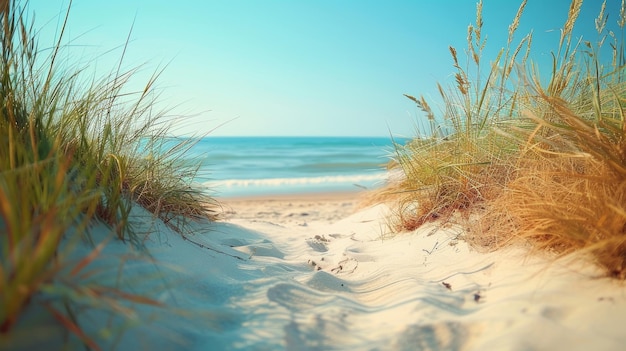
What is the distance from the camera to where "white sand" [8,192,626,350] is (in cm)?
123

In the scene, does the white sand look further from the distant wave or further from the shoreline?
the distant wave

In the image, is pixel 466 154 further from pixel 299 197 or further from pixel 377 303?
pixel 299 197

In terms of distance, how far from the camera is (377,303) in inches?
66.1

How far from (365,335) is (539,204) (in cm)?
88

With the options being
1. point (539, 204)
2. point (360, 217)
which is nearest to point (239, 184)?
point (360, 217)

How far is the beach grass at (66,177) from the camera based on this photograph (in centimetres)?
94

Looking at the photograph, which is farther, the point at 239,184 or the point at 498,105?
the point at 239,184

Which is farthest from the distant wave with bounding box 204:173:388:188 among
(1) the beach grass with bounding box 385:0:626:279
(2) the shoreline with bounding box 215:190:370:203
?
(1) the beach grass with bounding box 385:0:626:279

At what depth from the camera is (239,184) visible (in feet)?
36.9

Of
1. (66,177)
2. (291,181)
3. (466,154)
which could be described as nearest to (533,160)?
(466,154)

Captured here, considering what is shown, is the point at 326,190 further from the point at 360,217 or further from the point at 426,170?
the point at 426,170

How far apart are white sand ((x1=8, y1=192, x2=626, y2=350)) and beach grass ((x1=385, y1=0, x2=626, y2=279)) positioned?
0.45ft

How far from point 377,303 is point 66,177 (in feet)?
4.11

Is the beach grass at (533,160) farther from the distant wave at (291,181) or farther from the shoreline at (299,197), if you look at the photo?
the distant wave at (291,181)
